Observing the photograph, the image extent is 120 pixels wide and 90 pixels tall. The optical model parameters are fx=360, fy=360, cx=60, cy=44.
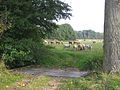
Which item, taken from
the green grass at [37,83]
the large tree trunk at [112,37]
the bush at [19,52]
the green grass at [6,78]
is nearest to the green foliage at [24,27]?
the bush at [19,52]

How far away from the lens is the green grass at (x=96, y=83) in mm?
9672

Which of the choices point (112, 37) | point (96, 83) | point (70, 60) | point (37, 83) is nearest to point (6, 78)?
point (37, 83)

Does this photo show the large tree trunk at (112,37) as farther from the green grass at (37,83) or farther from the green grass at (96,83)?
the green grass at (37,83)

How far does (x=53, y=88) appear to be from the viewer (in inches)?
402

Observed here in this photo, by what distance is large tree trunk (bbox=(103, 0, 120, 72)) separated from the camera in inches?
453

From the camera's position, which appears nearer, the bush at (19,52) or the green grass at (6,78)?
the green grass at (6,78)

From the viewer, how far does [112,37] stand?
1162cm

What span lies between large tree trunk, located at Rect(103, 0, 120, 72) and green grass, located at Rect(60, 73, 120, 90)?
544 mm

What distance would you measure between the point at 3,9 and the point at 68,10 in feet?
15.8

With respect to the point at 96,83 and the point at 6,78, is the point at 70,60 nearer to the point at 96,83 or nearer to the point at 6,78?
the point at 6,78

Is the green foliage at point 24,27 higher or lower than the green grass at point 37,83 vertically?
higher

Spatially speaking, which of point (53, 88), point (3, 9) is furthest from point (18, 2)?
point (53, 88)

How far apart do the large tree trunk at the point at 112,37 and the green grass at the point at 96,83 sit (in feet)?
1.79

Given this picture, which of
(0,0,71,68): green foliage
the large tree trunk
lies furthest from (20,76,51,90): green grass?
(0,0,71,68): green foliage
